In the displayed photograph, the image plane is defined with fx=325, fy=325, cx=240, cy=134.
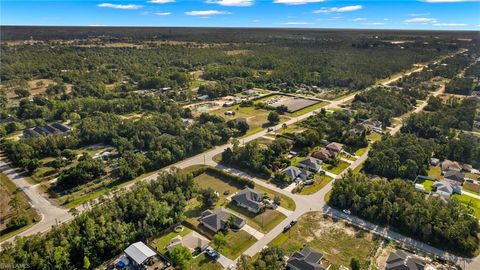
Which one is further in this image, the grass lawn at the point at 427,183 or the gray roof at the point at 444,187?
the grass lawn at the point at 427,183


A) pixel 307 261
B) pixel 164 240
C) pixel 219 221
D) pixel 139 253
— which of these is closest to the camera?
pixel 307 261

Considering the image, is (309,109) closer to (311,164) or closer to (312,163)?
(312,163)

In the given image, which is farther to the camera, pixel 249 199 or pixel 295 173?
pixel 295 173

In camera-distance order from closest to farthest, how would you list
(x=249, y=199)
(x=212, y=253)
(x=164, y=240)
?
(x=212, y=253) < (x=164, y=240) < (x=249, y=199)

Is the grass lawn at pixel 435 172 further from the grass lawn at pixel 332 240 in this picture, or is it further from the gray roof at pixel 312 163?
the grass lawn at pixel 332 240

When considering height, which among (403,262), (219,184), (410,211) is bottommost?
(219,184)

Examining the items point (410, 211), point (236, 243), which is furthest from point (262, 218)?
point (410, 211)

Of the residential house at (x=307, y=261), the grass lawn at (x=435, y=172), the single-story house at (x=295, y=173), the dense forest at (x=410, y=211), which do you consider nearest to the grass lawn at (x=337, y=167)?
the single-story house at (x=295, y=173)
